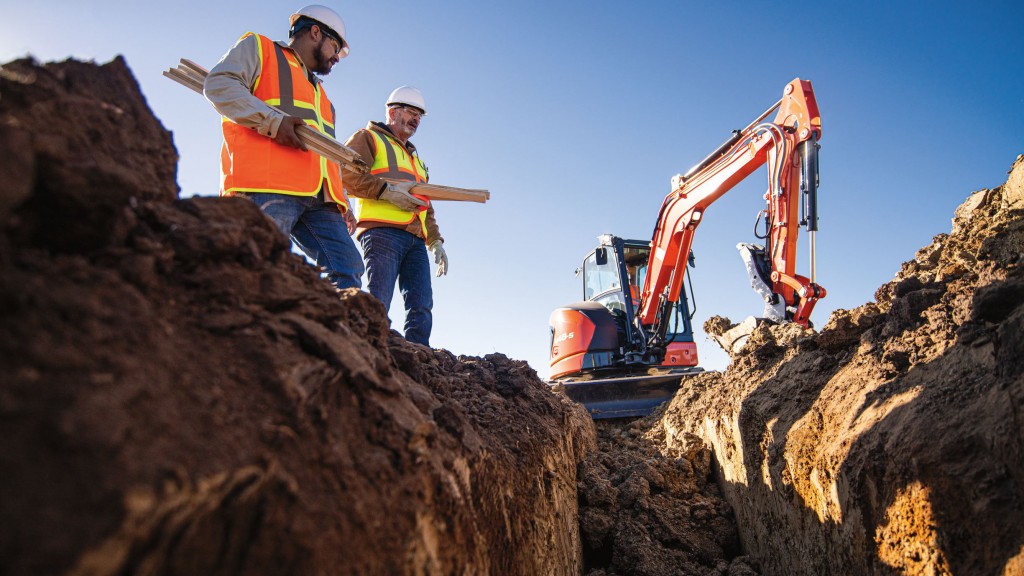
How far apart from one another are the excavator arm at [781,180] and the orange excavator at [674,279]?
1cm

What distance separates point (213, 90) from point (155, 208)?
6.56 ft

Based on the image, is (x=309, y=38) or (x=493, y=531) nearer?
(x=493, y=531)

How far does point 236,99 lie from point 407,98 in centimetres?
218

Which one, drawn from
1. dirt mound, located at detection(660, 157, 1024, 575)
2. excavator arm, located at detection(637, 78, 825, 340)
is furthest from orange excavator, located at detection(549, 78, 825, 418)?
dirt mound, located at detection(660, 157, 1024, 575)

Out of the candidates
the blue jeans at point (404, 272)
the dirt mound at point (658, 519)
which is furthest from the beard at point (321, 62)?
the dirt mound at point (658, 519)

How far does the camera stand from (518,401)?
11.1 feet

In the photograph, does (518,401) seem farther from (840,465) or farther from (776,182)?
(776,182)

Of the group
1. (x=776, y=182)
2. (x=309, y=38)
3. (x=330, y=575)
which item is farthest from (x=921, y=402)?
(x=776, y=182)

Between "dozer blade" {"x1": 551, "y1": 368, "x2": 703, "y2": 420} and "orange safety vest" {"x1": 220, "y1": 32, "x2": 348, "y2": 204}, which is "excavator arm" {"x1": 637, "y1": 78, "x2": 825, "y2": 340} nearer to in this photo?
"dozer blade" {"x1": 551, "y1": 368, "x2": 703, "y2": 420}

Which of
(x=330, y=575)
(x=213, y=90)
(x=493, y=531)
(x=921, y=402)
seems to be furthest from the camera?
(x=213, y=90)

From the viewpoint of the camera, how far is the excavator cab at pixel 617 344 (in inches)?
315

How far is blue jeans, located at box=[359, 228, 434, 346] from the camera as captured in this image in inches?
173

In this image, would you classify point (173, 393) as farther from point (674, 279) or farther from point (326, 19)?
point (674, 279)

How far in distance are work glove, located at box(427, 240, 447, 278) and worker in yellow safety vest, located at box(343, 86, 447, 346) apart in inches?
20.4
